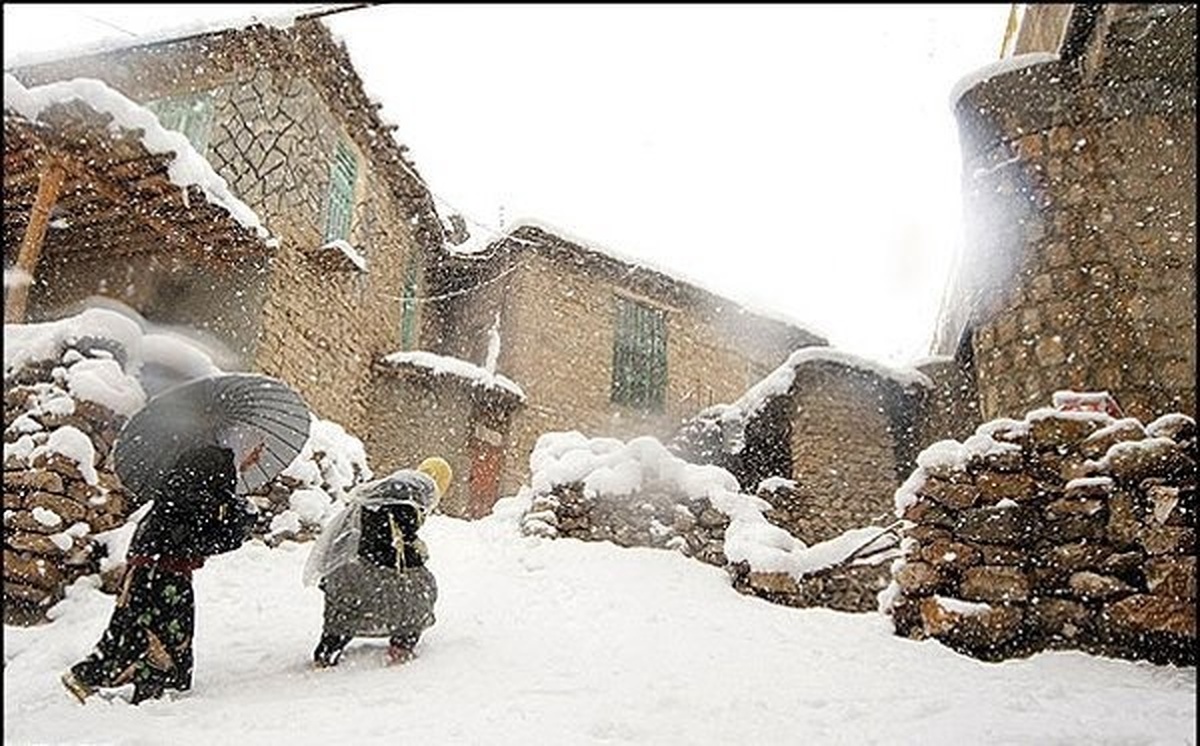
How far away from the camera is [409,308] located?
9.89 metres

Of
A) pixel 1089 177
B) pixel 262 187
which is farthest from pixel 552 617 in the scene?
pixel 262 187

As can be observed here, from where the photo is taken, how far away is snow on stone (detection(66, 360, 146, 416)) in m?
4.23

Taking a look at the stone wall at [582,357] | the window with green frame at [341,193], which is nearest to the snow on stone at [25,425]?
the window with green frame at [341,193]

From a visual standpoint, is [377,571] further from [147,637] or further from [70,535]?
[70,535]

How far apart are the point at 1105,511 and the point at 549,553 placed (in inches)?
121

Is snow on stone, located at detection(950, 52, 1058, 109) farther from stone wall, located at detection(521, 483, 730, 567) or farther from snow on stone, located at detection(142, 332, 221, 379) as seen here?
snow on stone, located at detection(142, 332, 221, 379)

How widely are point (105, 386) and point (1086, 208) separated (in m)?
5.26

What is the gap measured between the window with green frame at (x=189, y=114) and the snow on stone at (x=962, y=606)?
6.53 m

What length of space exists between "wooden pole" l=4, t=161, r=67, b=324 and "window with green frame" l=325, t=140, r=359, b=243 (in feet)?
11.8

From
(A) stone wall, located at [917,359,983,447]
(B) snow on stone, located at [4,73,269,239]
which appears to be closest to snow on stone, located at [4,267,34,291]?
(B) snow on stone, located at [4,73,269,239]

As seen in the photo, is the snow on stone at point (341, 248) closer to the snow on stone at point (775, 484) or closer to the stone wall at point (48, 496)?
the stone wall at point (48, 496)

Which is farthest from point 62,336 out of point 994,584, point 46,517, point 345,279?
point 994,584

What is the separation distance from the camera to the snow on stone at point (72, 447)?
13.5ft

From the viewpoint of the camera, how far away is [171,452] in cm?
307
